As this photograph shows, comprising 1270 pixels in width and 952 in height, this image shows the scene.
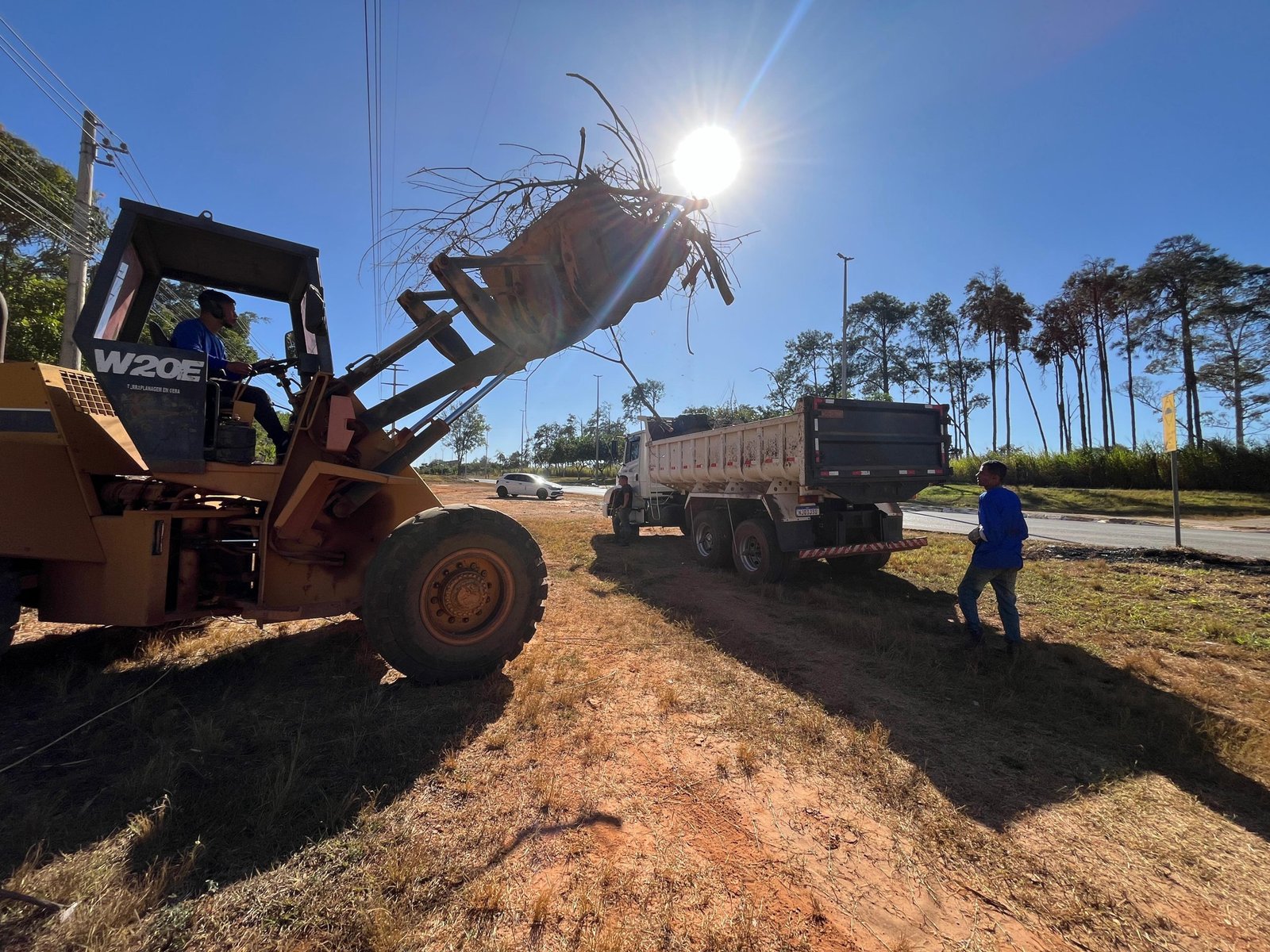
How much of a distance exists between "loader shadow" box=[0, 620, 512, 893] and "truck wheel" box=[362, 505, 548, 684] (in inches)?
9.3

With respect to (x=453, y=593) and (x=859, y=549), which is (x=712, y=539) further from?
(x=453, y=593)

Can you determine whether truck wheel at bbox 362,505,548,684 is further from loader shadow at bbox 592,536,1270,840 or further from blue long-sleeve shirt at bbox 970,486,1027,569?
blue long-sleeve shirt at bbox 970,486,1027,569

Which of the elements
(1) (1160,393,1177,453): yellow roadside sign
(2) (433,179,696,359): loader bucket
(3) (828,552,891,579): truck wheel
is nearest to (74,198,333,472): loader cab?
(2) (433,179,696,359): loader bucket

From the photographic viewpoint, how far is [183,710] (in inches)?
126

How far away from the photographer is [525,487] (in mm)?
30078

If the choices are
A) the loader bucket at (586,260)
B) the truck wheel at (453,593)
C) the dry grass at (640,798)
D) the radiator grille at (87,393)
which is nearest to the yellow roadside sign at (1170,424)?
the dry grass at (640,798)

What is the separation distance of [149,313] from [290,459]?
1.64 m

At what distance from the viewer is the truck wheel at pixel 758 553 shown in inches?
289

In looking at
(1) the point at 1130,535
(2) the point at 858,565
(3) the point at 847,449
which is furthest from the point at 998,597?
(1) the point at 1130,535

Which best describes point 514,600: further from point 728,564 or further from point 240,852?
point 728,564

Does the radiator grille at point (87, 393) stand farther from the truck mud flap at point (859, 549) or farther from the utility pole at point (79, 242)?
the utility pole at point (79, 242)

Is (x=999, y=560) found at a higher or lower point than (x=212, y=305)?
lower

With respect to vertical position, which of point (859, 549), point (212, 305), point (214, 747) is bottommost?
point (214, 747)

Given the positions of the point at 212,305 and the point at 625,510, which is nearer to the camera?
the point at 212,305
